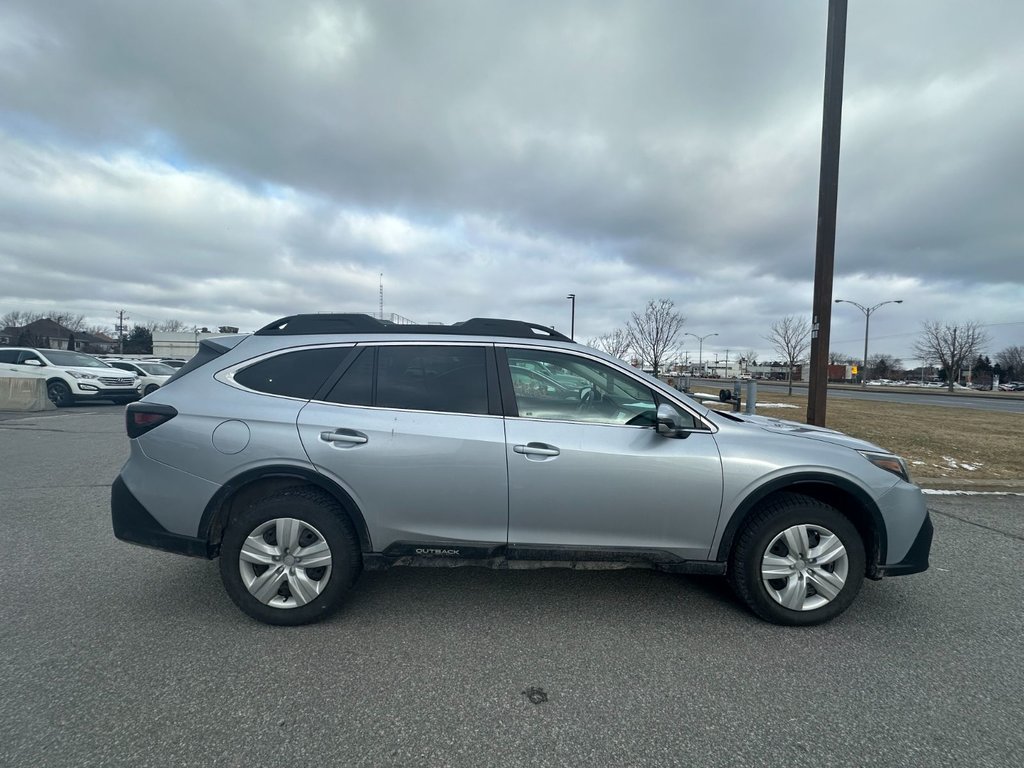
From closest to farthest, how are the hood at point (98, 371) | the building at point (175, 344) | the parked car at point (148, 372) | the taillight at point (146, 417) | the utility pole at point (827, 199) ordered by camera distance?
the taillight at point (146, 417), the utility pole at point (827, 199), the hood at point (98, 371), the parked car at point (148, 372), the building at point (175, 344)

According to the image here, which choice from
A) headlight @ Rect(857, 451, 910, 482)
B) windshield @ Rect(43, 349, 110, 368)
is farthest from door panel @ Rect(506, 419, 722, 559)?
windshield @ Rect(43, 349, 110, 368)

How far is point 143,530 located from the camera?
2963mm

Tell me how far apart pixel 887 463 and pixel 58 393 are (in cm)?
1980

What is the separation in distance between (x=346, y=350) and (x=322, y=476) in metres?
0.79

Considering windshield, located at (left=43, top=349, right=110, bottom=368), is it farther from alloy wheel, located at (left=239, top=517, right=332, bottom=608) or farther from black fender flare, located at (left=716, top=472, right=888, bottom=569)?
black fender flare, located at (left=716, top=472, right=888, bottom=569)

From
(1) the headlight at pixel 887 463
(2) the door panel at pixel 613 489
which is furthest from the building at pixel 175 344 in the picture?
(1) the headlight at pixel 887 463

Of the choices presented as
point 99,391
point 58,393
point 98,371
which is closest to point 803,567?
point 99,391

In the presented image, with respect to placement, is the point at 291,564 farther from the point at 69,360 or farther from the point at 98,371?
the point at 69,360

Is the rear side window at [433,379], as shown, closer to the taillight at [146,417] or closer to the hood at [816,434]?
the taillight at [146,417]

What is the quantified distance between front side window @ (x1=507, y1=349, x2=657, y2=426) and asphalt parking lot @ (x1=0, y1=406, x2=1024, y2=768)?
4.05 ft

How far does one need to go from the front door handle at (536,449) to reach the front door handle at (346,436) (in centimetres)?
88

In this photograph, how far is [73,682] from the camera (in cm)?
235

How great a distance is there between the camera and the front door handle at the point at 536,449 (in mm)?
2846

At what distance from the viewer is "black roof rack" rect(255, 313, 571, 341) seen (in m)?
3.25
